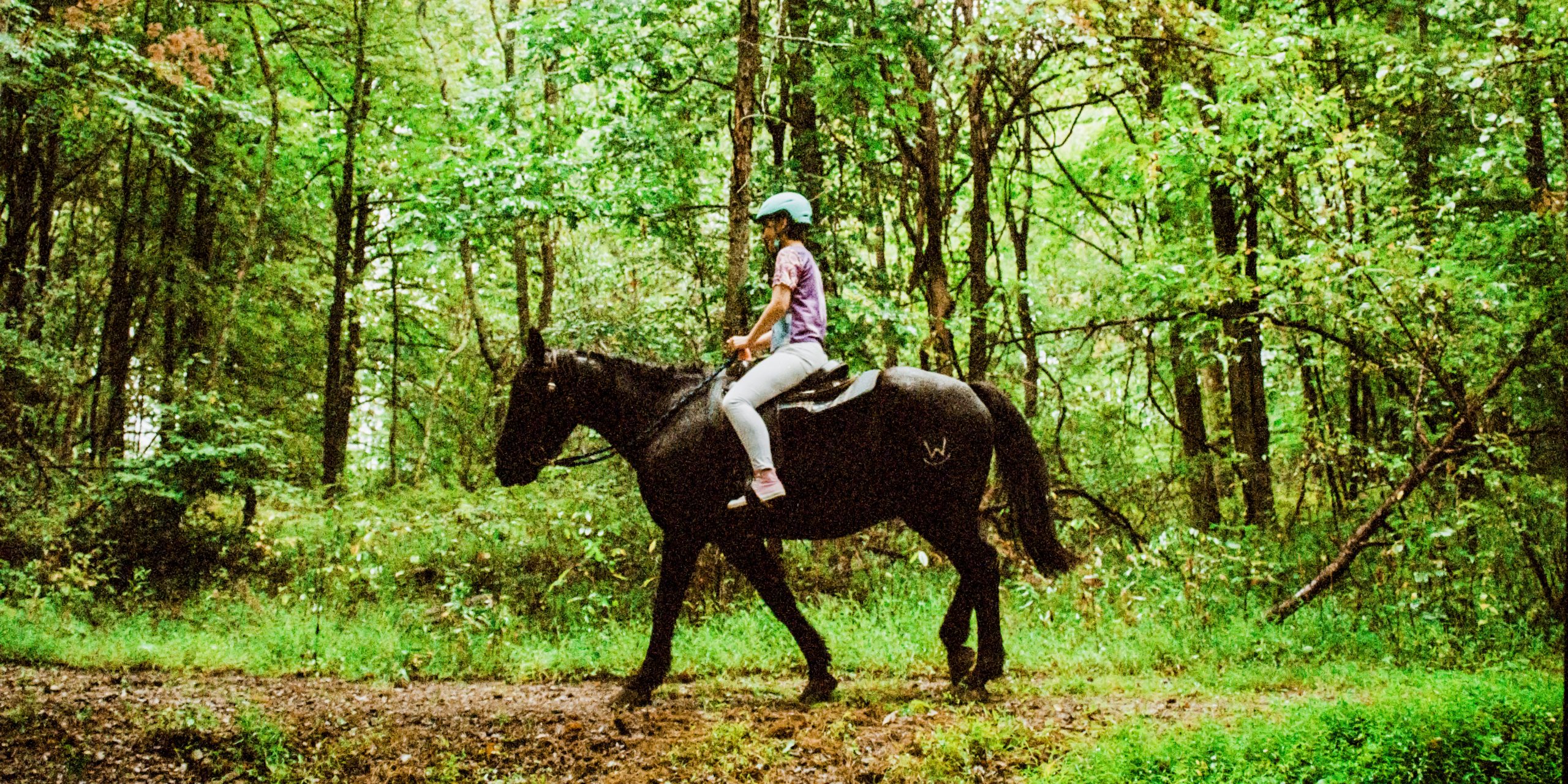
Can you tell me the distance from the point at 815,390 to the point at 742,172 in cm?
247

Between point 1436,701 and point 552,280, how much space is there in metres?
12.5

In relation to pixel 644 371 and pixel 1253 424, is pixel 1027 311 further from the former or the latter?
pixel 644 371

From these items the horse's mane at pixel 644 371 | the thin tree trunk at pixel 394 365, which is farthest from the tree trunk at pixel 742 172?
the thin tree trunk at pixel 394 365

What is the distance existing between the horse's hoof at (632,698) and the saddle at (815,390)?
1880 mm

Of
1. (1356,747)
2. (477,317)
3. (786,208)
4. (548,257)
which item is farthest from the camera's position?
(548,257)

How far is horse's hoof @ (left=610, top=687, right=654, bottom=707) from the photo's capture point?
19.3 feet

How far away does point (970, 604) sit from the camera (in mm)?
6012

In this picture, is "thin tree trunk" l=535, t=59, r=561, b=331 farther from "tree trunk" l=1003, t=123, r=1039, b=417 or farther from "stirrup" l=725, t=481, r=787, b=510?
"stirrup" l=725, t=481, r=787, b=510

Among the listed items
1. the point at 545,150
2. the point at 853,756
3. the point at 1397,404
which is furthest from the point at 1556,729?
the point at 545,150

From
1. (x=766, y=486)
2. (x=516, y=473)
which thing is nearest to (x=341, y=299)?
(x=516, y=473)

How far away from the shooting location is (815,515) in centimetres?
609

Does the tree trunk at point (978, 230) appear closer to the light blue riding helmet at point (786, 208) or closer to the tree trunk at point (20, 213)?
the light blue riding helmet at point (786, 208)

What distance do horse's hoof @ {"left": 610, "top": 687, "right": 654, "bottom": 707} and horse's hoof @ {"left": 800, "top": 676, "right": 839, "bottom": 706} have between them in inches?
40.5

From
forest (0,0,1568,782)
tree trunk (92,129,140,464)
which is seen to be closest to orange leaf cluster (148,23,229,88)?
forest (0,0,1568,782)
